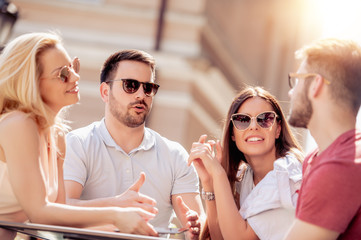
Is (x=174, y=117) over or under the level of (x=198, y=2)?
→ under

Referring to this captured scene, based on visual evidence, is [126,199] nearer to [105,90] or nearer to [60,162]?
[60,162]

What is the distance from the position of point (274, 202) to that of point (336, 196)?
823mm

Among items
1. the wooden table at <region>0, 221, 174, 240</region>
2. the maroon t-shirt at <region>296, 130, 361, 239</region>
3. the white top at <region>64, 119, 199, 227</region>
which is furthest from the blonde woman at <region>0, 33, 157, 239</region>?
the maroon t-shirt at <region>296, 130, 361, 239</region>

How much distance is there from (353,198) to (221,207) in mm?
935

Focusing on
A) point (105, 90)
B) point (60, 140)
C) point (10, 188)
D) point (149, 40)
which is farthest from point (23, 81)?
point (149, 40)

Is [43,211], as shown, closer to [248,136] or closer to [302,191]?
[302,191]

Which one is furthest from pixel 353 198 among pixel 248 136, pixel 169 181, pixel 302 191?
pixel 169 181

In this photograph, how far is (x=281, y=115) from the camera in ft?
10.8

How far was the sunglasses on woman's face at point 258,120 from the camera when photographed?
3195 millimetres

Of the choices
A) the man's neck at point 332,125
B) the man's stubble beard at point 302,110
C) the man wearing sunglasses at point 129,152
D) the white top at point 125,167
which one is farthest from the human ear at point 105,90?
the man's neck at point 332,125

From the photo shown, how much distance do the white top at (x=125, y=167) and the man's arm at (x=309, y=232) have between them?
1.55 metres

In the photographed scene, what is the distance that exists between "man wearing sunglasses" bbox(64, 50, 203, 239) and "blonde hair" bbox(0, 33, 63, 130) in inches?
32.4

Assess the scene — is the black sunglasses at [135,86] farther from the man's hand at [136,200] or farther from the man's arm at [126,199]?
the man's hand at [136,200]

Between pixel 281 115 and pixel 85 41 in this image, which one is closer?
pixel 281 115
